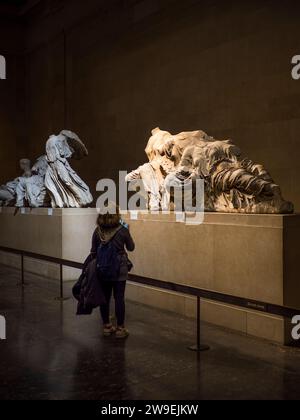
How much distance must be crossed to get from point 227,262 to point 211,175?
1222 millimetres

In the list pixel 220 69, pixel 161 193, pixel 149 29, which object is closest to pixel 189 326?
pixel 161 193

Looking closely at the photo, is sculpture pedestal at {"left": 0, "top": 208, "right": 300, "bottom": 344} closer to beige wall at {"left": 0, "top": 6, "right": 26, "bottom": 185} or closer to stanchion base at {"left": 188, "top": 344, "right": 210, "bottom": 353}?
stanchion base at {"left": 188, "top": 344, "right": 210, "bottom": 353}

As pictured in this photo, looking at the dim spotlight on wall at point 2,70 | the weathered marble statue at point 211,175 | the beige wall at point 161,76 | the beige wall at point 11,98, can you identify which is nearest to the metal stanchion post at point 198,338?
the weathered marble statue at point 211,175

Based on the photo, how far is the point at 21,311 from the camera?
268 inches

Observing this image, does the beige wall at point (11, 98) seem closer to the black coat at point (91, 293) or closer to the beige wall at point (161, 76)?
the beige wall at point (161, 76)

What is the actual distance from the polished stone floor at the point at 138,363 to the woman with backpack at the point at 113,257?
0.38 m

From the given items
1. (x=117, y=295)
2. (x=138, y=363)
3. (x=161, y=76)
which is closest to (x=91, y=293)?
(x=117, y=295)

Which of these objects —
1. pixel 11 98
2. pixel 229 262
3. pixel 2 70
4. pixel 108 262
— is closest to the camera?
pixel 108 262

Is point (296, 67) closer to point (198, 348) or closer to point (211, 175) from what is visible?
point (211, 175)

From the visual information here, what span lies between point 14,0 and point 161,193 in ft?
50.5

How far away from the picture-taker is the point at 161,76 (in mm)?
13062

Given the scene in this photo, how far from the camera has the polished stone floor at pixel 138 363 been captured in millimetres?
3943

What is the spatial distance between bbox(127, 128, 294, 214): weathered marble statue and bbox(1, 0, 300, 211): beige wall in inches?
127
